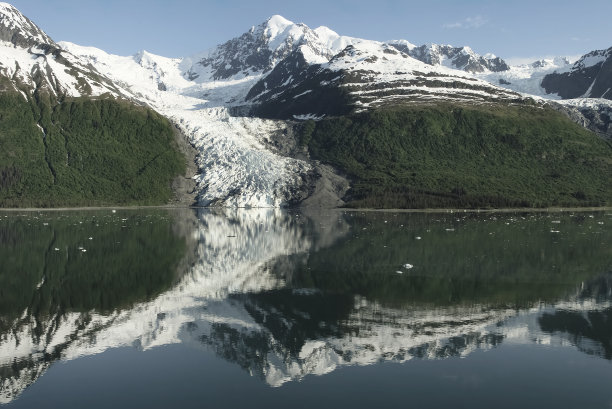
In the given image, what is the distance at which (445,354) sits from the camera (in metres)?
33.5

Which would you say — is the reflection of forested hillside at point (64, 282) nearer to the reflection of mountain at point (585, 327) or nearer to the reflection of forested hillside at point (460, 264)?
the reflection of forested hillside at point (460, 264)

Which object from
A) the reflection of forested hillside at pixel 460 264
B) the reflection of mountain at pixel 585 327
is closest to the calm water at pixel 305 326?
the reflection of mountain at pixel 585 327

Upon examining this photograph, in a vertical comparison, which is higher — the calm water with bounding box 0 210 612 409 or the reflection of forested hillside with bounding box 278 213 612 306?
the reflection of forested hillside with bounding box 278 213 612 306

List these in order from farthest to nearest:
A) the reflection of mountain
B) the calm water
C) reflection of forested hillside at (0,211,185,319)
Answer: reflection of forested hillside at (0,211,185,319), the reflection of mountain, the calm water

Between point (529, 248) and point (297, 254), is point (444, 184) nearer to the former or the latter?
point (529, 248)

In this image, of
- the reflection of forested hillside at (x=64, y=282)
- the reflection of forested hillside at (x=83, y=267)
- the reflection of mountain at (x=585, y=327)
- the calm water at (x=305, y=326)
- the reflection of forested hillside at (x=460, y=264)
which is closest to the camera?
the calm water at (x=305, y=326)

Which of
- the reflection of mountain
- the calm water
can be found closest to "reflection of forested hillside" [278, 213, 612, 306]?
the calm water

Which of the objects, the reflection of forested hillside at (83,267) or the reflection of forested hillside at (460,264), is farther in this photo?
the reflection of forested hillside at (460,264)

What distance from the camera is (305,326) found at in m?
39.2

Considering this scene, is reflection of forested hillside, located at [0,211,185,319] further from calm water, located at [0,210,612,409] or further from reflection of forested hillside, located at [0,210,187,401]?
calm water, located at [0,210,612,409]

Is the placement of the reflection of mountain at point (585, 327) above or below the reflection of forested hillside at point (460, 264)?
below

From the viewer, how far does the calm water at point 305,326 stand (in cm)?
2820

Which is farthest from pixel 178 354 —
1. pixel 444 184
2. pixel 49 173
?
pixel 49 173

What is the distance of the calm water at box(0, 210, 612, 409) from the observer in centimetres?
A: 2820
